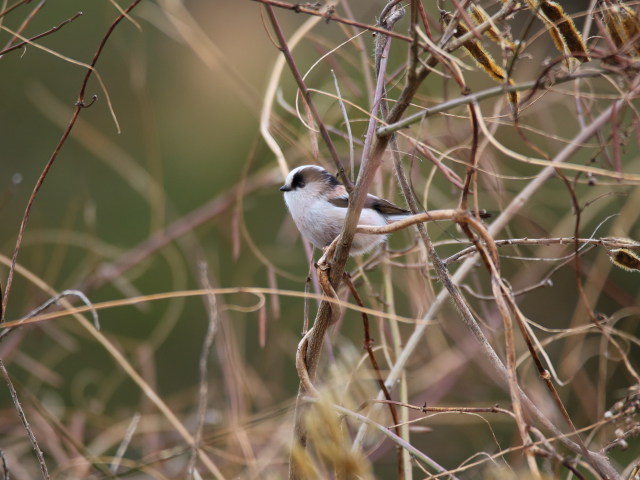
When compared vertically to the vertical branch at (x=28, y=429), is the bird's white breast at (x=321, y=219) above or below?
below

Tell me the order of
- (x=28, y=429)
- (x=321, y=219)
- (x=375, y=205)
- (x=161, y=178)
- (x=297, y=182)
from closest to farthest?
(x=28, y=429) < (x=321, y=219) < (x=375, y=205) < (x=297, y=182) < (x=161, y=178)

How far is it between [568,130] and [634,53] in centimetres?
305

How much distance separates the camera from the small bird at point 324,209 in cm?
269

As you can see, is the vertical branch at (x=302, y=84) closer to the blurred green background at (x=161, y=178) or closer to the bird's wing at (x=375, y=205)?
the bird's wing at (x=375, y=205)

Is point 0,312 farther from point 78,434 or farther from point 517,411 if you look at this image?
point 78,434

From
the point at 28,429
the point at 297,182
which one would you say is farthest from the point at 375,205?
the point at 28,429

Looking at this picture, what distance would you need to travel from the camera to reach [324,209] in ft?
9.11

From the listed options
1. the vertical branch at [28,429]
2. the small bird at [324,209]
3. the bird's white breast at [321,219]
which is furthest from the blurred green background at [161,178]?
the vertical branch at [28,429]

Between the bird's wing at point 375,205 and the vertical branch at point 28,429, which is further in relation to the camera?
the bird's wing at point 375,205

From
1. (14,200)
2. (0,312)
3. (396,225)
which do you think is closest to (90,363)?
(14,200)

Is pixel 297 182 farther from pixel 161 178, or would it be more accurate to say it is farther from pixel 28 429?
pixel 161 178

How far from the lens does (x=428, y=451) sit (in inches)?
165

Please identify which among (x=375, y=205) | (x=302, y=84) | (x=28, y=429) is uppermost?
(x=302, y=84)

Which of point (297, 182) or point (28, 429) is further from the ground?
point (28, 429)
